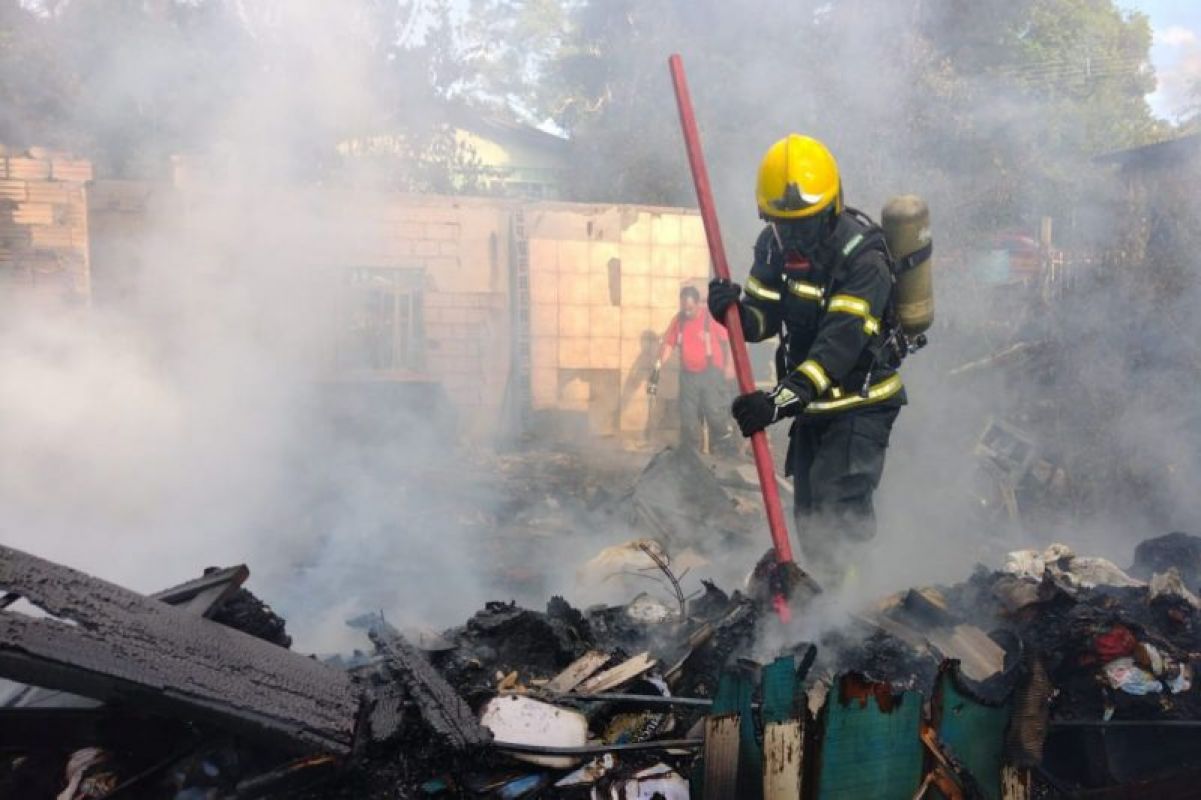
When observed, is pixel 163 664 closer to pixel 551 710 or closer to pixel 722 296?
pixel 551 710

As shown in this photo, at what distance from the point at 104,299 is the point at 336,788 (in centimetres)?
886

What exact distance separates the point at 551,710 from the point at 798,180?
2269 millimetres

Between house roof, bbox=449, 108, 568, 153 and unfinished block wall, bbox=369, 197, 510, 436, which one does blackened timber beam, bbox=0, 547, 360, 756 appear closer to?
unfinished block wall, bbox=369, 197, 510, 436

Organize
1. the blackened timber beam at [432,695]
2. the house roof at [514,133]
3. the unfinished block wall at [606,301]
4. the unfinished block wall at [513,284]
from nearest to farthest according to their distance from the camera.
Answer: the blackened timber beam at [432,695] → the unfinished block wall at [513,284] → the unfinished block wall at [606,301] → the house roof at [514,133]

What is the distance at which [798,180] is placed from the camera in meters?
3.70

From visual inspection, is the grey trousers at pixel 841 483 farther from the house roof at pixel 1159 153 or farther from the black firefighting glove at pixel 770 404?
the house roof at pixel 1159 153

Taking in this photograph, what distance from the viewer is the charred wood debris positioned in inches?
90.0

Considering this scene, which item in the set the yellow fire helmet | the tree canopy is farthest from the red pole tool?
the tree canopy

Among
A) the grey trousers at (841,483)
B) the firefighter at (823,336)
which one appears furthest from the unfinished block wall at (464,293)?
the grey trousers at (841,483)

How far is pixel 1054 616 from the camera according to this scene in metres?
3.36

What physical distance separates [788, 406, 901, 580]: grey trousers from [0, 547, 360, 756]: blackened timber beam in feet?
7.13

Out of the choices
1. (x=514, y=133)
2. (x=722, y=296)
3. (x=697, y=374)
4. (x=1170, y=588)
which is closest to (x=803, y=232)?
(x=722, y=296)

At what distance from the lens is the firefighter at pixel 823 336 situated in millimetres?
3674

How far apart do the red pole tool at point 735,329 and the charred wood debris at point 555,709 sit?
0.55m
